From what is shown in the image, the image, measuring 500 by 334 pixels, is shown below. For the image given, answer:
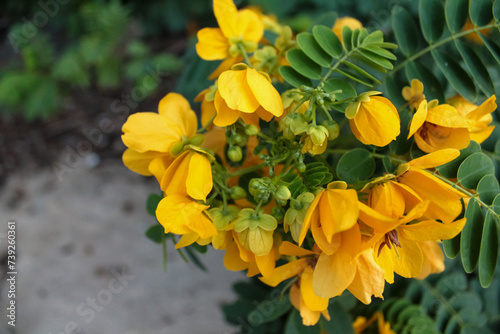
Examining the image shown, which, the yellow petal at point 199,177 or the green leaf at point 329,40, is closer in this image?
the yellow petal at point 199,177

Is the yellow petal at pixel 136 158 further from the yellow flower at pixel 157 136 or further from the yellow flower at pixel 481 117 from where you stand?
the yellow flower at pixel 481 117

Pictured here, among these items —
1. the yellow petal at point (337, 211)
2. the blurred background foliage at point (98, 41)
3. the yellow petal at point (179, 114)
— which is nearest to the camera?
the yellow petal at point (337, 211)

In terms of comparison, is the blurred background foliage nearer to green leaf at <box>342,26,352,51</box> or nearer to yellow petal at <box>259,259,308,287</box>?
green leaf at <box>342,26,352,51</box>

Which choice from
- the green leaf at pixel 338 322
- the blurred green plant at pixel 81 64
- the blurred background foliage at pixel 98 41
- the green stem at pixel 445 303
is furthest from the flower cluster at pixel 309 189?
the blurred green plant at pixel 81 64

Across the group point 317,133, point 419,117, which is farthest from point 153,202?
point 419,117

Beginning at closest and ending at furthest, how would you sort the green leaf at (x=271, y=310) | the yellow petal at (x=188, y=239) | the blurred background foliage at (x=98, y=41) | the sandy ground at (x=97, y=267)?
the yellow petal at (x=188, y=239), the green leaf at (x=271, y=310), the sandy ground at (x=97, y=267), the blurred background foliage at (x=98, y=41)

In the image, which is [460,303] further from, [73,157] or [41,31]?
[41,31]
